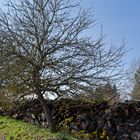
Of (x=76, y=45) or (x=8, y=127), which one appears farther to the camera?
(x=8, y=127)

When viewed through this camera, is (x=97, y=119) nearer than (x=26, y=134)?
No

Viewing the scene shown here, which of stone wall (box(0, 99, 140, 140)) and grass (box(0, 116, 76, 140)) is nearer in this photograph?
grass (box(0, 116, 76, 140))

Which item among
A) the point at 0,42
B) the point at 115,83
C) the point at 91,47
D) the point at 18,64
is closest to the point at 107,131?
the point at 115,83

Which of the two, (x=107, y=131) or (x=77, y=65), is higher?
(x=77, y=65)

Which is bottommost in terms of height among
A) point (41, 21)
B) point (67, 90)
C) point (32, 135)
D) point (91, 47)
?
point (32, 135)

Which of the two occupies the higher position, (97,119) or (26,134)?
(97,119)

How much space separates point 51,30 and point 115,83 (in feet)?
8.93

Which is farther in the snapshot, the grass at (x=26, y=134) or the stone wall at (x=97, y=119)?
the stone wall at (x=97, y=119)

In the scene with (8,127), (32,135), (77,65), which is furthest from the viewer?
(8,127)

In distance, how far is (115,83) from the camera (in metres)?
11.2

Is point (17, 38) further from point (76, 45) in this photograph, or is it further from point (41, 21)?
point (76, 45)

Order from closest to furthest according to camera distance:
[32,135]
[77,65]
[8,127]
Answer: [32,135] < [77,65] < [8,127]

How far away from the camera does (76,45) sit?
11250 mm

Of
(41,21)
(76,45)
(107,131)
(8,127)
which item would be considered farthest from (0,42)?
(107,131)
